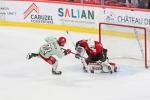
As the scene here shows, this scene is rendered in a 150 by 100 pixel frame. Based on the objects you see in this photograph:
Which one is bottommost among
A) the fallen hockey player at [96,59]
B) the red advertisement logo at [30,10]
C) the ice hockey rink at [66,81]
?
the ice hockey rink at [66,81]

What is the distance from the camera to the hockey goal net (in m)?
6.34

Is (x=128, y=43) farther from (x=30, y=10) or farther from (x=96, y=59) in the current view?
(x=30, y=10)

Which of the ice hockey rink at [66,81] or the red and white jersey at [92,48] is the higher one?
the red and white jersey at [92,48]

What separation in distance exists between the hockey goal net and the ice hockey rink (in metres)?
0.09

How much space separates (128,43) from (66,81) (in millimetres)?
1210

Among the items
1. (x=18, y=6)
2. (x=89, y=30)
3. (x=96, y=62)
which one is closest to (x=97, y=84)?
(x=96, y=62)

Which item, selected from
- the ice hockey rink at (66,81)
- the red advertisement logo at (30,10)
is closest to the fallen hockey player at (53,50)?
the ice hockey rink at (66,81)

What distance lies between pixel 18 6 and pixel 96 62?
10.9 ft

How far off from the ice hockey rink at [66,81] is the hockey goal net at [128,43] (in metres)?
0.09

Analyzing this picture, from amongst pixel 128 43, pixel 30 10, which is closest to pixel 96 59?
pixel 128 43

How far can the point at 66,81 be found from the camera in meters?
5.70

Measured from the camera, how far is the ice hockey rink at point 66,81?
515 centimetres

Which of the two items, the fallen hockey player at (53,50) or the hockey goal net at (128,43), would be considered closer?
the fallen hockey player at (53,50)

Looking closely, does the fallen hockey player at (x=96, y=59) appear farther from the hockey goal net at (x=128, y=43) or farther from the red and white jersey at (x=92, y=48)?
the hockey goal net at (x=128, y=43)
